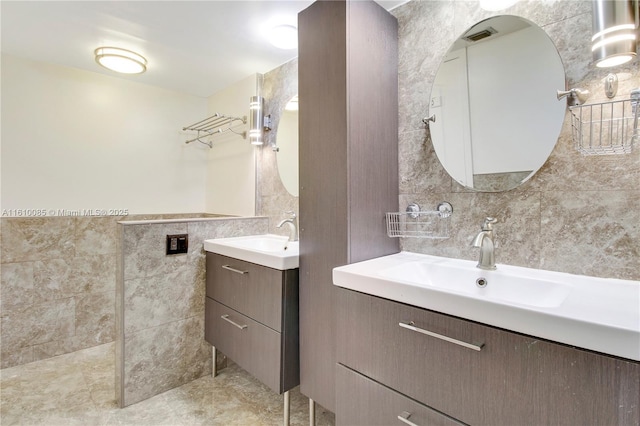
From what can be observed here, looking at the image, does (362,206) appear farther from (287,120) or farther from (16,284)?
(16,284)

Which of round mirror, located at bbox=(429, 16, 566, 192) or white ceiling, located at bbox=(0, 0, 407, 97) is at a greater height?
white ceiling, located at bbox=(0, 0, 407, 97)

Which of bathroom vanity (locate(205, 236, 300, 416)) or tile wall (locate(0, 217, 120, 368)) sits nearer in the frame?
bathroom vanity (locate(205, 236, 300, 416))

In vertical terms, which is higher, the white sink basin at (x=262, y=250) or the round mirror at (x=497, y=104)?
the round mirror at (x=497, y=104)

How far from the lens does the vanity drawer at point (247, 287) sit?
1.51 meters

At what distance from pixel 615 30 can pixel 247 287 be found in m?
1.78

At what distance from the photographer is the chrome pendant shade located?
900 millimetres

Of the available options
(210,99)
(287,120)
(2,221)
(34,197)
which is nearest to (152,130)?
(210,99)

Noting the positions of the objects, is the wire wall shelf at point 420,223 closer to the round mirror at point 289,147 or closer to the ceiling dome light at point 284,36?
the round mirror at point 289,147

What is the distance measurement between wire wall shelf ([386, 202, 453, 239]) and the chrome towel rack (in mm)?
1683

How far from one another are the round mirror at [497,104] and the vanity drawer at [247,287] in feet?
3.37

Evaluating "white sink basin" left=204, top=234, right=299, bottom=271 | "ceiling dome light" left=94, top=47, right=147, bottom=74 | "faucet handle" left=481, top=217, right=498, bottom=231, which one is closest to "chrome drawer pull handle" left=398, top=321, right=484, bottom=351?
"faucet handle" left=481, top=217, right=498, bottom=231

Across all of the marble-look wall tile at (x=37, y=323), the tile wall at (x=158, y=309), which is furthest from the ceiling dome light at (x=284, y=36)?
the marble-look wall tile at (x=37, y=323)

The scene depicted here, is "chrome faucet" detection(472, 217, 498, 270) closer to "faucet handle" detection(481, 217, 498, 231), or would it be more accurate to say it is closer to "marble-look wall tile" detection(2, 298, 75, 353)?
"faucet handle" detection(481, 217, 498, 231)

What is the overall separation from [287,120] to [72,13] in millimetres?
1371
